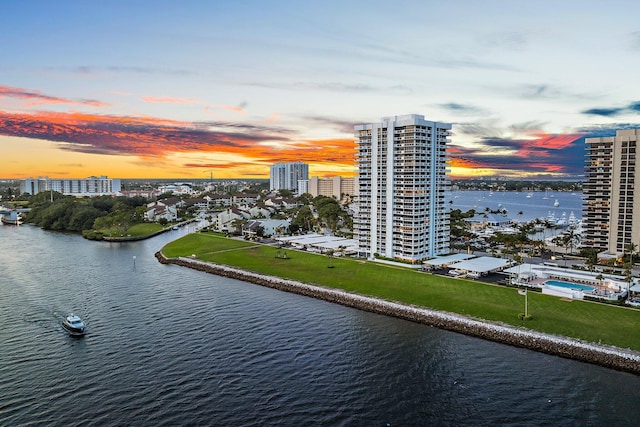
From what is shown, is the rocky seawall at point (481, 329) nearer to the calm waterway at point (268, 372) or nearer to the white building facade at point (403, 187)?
the calm waterway at point (268, 372)

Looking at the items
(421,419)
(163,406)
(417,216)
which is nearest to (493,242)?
(417,216)

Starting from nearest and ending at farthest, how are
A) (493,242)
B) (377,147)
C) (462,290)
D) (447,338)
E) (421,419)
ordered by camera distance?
(421,419) → (447,338) → (462,290) → (377,147) → (493,242)

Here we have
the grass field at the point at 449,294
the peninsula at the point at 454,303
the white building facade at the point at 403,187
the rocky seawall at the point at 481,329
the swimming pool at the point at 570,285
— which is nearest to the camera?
the rocky seawall at the point at 481,329

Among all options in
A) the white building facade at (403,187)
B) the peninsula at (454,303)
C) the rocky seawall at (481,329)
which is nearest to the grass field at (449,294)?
the peninsula at (454,303)

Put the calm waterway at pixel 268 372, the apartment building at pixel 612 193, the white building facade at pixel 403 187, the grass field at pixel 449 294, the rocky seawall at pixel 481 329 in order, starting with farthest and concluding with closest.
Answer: the apartment building at pixel 612 193
the white building facade at pixel 403 187
the grass field at pixel 449 294
the rocky seawall at pixel 481 329
the calm waterway at pixel 268 372

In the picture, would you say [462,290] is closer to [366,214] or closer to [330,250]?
[366,214]

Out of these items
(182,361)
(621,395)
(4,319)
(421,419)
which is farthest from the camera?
(4,319)
